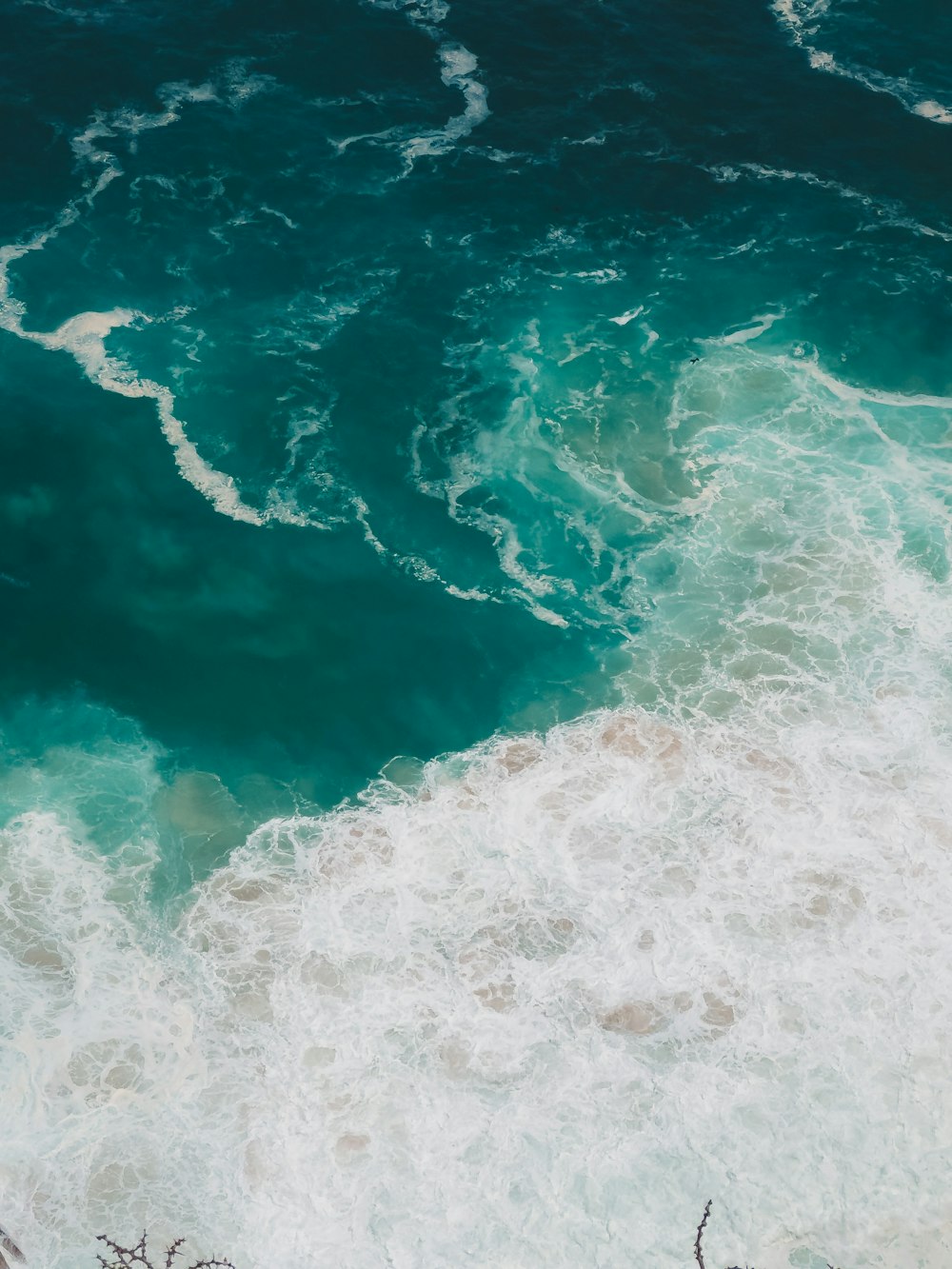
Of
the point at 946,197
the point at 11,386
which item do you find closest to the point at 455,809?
the point at 11,386

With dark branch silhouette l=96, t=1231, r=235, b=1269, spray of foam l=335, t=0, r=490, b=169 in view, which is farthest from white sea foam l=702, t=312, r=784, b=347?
dark branch silhouette l=96, t=1231, r=235, b=1269

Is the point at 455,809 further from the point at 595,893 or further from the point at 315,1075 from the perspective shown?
the point at 315,1075

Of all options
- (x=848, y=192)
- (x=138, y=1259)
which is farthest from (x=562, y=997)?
(x=848, y=192)

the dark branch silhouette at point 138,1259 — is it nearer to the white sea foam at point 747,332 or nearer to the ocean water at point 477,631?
the ocean water at point 477,631

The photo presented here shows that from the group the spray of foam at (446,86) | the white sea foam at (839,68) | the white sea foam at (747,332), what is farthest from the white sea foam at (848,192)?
the spray of foam at (446,86)

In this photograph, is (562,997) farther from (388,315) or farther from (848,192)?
(848,192)

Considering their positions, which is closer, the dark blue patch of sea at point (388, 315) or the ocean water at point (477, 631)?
the ocean water at point (477, 631)
